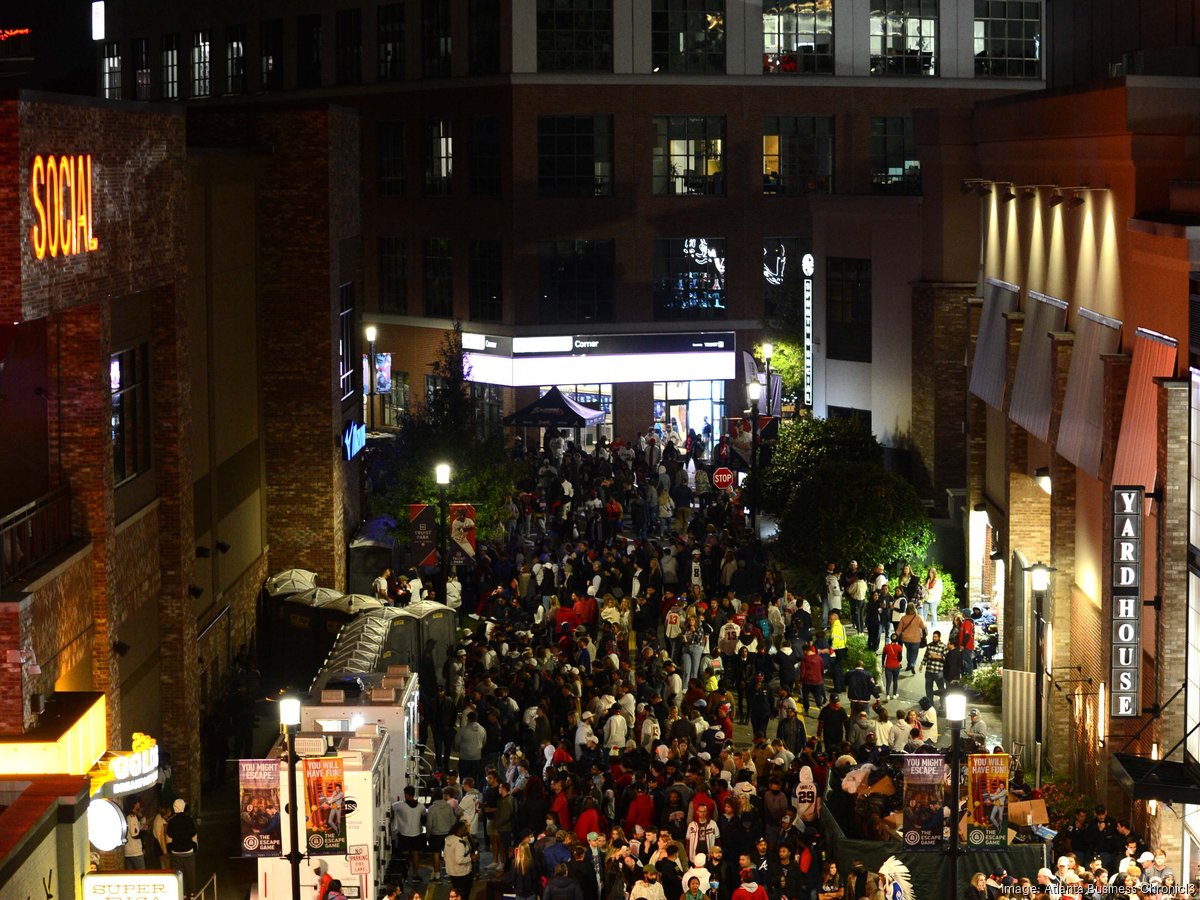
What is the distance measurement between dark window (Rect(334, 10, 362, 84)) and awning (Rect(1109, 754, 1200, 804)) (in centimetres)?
5300

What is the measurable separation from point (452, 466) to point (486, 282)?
23.7 meters

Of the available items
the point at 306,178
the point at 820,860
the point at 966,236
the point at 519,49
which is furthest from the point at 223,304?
the point at 519,49

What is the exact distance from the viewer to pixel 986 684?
36.5 m

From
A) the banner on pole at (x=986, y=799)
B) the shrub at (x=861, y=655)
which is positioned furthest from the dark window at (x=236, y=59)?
the banner on pole at (x=986, y=799)

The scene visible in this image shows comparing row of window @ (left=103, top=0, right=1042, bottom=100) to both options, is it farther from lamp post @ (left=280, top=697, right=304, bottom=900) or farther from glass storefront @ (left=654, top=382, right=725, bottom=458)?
lamp post @ (left=280, top=697, right=304, bottom=900)

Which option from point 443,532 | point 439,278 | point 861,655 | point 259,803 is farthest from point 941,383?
point 259,803

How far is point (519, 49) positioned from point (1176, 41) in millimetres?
33807

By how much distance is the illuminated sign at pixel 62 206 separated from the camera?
74.3 ft

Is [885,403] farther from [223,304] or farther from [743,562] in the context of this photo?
[223,304]

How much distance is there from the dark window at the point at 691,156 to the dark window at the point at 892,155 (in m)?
5.43

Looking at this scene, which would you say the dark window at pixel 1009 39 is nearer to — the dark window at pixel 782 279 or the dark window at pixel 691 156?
the dark window at pixel 782 279

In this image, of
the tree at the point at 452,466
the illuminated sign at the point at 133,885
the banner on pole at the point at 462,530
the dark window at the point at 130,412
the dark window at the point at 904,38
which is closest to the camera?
the illuminated sign at the point at 133,885

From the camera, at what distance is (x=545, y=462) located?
56062 mm

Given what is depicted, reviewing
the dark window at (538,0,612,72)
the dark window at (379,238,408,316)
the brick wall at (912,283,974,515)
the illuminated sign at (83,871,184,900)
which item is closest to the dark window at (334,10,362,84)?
the dark window at (379,238,408,316)
